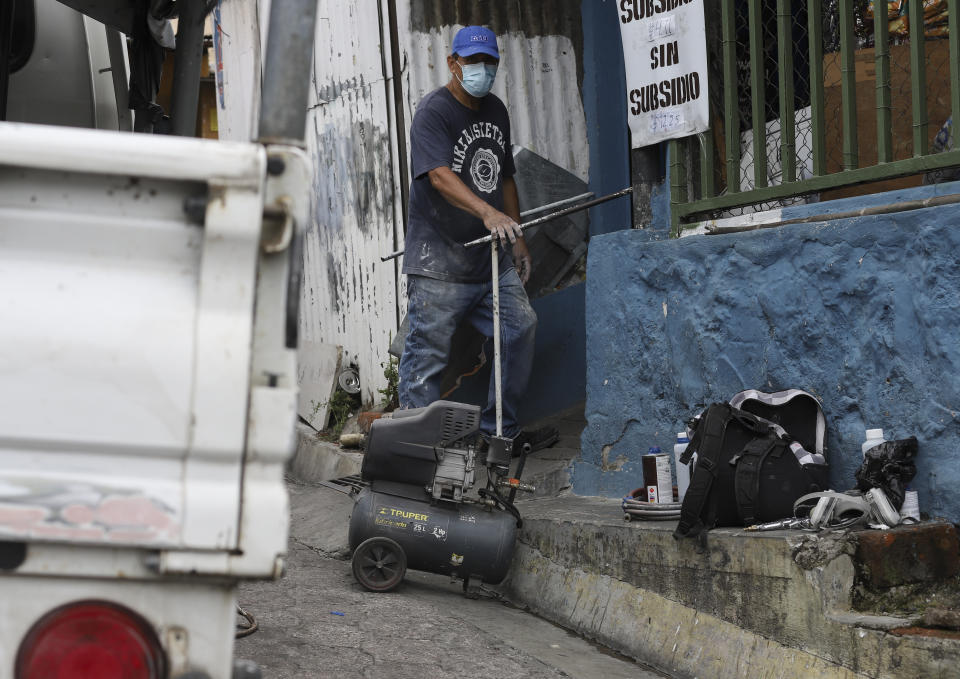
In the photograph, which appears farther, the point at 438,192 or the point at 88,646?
the point at 438,192

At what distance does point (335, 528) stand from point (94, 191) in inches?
183

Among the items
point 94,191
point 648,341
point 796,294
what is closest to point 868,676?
point 796,294

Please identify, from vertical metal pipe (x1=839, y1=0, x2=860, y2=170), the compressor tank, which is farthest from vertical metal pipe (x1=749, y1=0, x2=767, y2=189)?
the compressor tank

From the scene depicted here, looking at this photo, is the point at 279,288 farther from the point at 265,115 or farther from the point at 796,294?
the point at 796,294

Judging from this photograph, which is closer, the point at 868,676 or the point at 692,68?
the point at 868,676

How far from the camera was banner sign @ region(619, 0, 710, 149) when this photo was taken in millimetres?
5324

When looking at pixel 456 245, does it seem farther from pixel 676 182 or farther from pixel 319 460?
pixel 319 460

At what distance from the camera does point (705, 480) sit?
4.24 m

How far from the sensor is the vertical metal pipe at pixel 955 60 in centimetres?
411

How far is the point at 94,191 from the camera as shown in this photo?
5.99 feet

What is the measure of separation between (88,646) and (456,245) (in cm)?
445

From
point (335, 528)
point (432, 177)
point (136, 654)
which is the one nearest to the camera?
point (136, 654)

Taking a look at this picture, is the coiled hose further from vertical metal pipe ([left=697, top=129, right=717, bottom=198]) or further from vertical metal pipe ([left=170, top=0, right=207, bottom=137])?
vertical metal pipe ([left=170, top=0, right=207, bottom=137])

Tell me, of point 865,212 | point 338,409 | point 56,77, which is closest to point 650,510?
point 865,212
